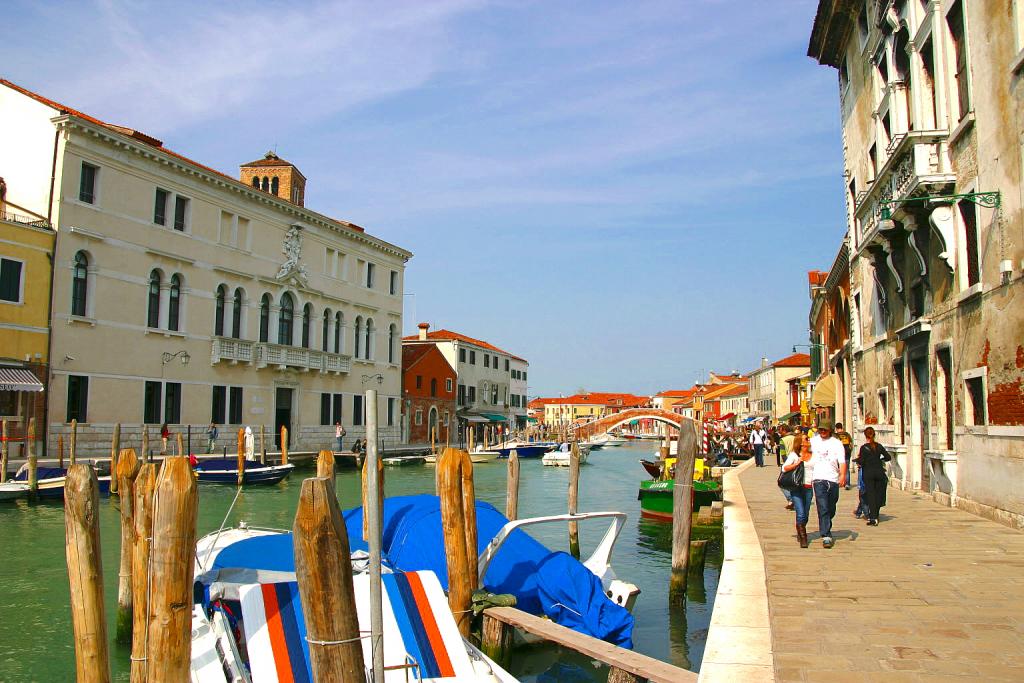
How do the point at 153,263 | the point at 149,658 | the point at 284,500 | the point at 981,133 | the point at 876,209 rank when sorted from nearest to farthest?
the point at 149,658 → the point at 981,133 → the point at 876,209 → the point at 284,500 → the point at 153,263

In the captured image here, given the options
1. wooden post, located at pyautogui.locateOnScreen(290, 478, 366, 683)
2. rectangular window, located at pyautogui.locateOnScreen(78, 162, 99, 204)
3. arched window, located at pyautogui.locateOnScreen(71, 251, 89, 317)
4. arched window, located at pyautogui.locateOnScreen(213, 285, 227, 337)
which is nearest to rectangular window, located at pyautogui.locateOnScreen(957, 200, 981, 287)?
wooden post, located at pyautogui.locateOnScreen(290, 478, 366, 683)

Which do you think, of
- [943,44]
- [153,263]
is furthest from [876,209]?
[153,263]

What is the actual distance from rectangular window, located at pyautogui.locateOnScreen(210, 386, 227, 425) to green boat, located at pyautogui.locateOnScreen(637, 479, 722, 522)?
16.4 metres

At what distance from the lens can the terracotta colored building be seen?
42000 mm

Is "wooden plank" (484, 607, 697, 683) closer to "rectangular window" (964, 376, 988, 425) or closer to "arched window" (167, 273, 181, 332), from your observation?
"rectangular window" (964, 376, 988, 425)

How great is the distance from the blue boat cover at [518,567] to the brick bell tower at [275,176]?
Answer: 3024 cm

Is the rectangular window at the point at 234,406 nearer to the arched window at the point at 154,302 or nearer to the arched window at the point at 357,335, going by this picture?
the arched window at the point at 154,302

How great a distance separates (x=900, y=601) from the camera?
603cm

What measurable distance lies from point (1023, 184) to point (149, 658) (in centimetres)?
939

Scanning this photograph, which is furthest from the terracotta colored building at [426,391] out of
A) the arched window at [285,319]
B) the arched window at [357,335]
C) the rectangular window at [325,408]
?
the arched window at [285,319]

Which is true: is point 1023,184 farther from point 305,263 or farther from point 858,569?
point 305,263

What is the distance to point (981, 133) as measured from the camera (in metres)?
10.1

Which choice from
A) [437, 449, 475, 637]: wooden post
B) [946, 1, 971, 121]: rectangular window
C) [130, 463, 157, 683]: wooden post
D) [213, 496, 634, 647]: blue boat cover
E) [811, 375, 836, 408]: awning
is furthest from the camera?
[811, 375, 836, 408]: awning

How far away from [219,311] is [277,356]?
288 cm
